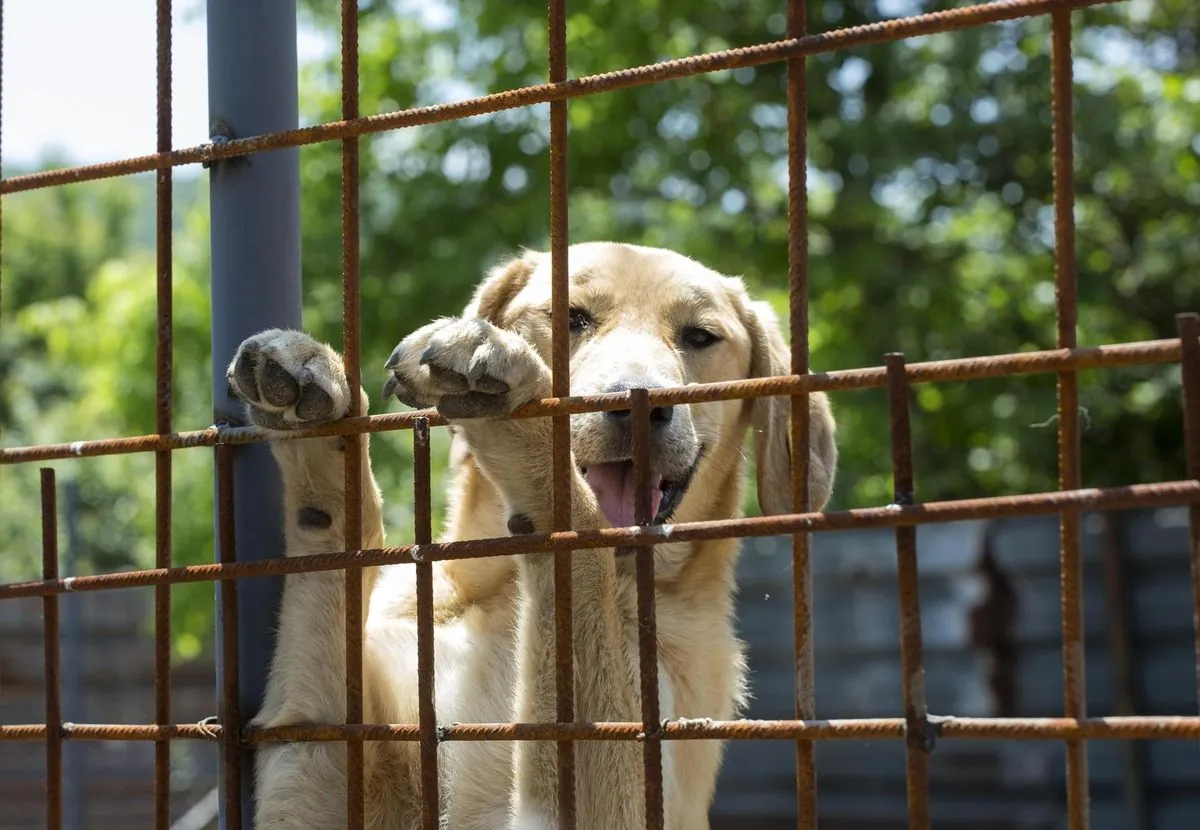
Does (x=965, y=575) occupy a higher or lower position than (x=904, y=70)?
lower

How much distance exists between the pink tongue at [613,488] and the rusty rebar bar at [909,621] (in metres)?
1.30

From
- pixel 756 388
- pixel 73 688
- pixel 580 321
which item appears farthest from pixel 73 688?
pixel 756 388

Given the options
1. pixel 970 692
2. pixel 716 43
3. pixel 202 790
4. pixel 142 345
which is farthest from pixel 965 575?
pixel 142 345

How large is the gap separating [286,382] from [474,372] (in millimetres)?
386

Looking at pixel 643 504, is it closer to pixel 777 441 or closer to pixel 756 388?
pixel 756 388

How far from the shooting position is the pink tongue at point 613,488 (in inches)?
123

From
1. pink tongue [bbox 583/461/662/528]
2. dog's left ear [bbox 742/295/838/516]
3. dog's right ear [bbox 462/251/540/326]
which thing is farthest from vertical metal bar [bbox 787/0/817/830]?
dog's right ear [bbox 462/251/540/326]

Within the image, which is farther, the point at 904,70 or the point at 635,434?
the point at 904,70

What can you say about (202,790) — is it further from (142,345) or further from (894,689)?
(894,689)

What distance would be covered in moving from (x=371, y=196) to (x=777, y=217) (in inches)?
133

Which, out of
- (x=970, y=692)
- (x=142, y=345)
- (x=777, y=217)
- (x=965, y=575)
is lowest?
(x=970, y=692)

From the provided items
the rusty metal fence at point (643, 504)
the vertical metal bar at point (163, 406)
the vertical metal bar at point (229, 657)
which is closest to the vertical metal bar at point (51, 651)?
the rusty metal fence at point (643, 504)

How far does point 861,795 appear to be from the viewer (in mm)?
9555

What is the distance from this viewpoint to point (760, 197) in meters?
12.1
